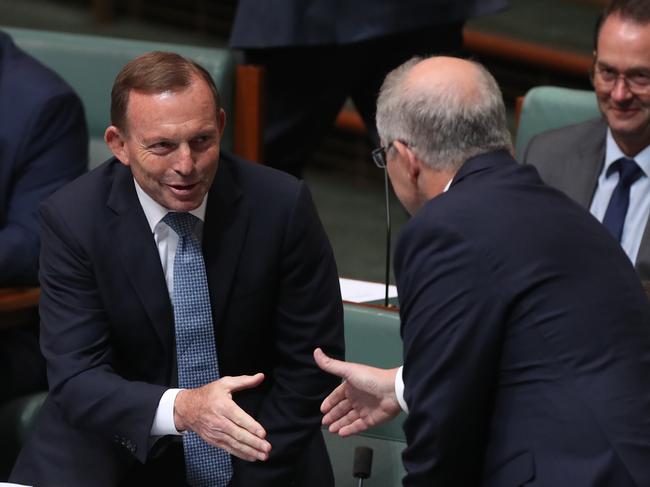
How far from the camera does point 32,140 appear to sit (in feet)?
9.59

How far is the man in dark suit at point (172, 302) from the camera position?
230 centimetres

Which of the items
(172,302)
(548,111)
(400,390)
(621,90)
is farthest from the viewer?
(548,111)

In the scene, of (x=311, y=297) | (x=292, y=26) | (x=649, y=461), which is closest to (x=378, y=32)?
(x=292, y=26)

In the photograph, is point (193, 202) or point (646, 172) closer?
point (193, 202)

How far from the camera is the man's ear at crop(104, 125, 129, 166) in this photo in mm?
2330

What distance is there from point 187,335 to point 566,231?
2.27ft

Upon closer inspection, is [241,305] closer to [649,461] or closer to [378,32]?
[649,461]

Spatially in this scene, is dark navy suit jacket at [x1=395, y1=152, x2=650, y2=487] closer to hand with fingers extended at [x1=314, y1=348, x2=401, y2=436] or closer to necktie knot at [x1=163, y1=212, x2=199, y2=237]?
hand with fingers extended at [x1=314, y1=348, x2=401, y2=436]

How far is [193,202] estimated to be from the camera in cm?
230

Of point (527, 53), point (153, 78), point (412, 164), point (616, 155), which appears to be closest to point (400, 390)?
point (412, 164)

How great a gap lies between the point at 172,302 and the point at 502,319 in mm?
656

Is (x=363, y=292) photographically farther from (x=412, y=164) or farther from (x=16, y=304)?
(x=412, y=164)

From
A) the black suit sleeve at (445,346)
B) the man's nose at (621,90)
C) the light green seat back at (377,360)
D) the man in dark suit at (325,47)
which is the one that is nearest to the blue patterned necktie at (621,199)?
the man's nose at (621,90)

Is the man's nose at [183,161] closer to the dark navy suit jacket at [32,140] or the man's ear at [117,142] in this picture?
the man's ear at [117,142]
